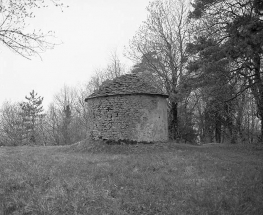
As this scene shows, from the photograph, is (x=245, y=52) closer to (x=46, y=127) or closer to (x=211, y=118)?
(x=211, y=118)

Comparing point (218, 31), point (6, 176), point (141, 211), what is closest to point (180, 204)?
point (141, 211)

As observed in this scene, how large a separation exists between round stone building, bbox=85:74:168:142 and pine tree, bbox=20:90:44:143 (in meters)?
23.6

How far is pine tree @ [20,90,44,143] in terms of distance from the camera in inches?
1523

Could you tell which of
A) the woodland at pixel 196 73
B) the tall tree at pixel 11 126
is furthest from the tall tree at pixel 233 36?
the tall tree at pixel 11 126

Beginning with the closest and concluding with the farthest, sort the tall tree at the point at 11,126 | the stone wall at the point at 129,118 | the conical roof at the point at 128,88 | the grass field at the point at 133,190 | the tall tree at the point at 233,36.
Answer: the grass field at the point at 133,190
the tall tree at the point at 233,36
the stone wall at the point at 129,118
the conical roof at the point at 128,88
the tall tree at the point at 11,126

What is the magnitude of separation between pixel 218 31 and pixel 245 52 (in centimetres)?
371

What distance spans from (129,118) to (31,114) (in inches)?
1184

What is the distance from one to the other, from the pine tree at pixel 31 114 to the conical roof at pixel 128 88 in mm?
23599

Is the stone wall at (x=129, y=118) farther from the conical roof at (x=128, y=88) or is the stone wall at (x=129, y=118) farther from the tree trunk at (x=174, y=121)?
the tree trunk at (x=174, y=121)

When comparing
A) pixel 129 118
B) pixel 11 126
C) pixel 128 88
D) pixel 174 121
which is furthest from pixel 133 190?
pixel 11 126

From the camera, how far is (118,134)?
15.8 metres

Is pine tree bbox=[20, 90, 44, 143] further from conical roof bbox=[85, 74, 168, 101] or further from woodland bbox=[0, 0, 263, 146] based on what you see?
conical roof bbox=[85, 74, 168, 101]

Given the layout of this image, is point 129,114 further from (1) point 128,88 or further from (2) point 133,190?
(2) point 133,190

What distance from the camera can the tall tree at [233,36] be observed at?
13.1 metres
